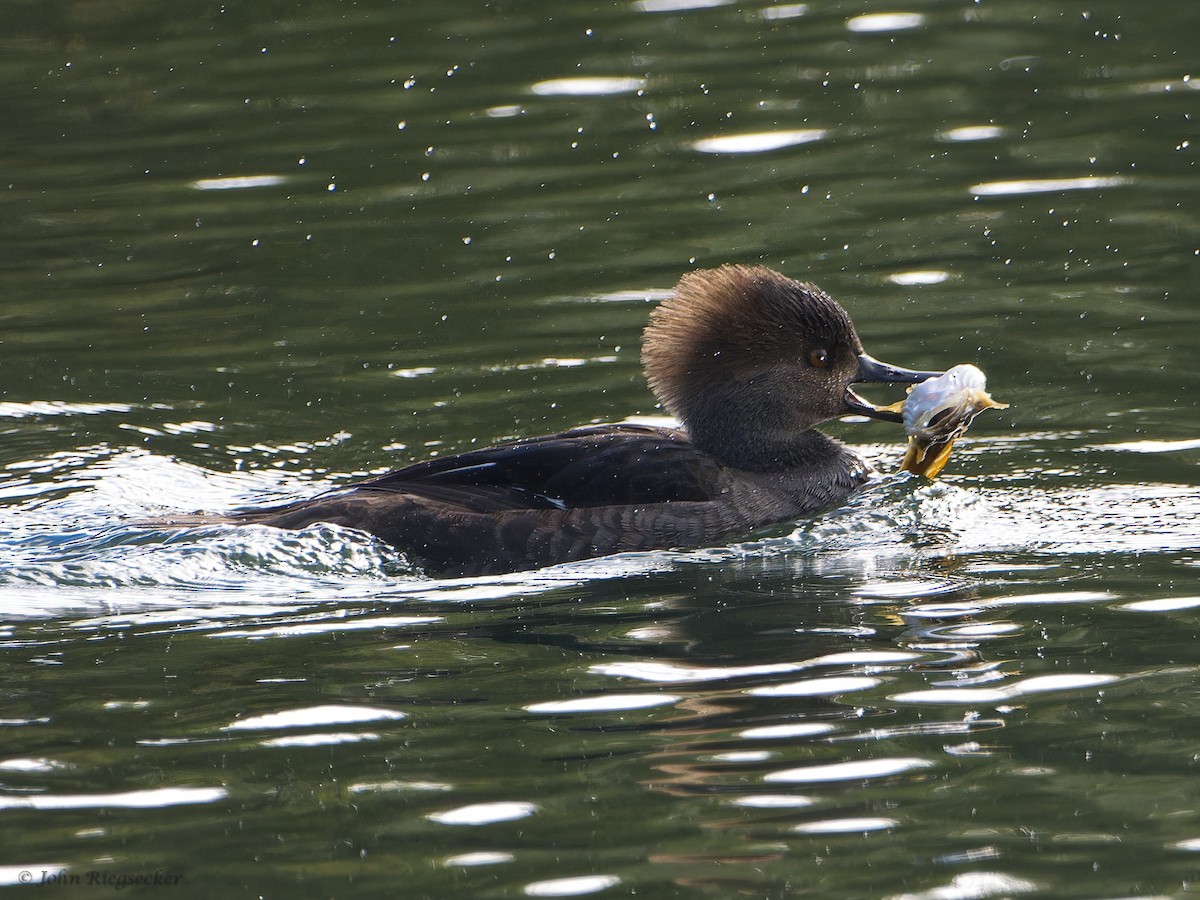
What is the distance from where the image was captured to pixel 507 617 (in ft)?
22.1

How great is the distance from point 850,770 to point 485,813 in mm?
1070

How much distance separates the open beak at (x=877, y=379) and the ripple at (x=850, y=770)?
329cm

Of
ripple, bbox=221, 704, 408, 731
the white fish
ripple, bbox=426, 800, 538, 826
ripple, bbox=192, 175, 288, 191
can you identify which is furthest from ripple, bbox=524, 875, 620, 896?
ripple, bbox=192, 175, 288, 191

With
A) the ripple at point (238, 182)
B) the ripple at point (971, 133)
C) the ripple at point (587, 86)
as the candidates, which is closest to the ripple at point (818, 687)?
the ripple at point (971, 133)

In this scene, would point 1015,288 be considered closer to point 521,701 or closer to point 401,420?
point 401,420

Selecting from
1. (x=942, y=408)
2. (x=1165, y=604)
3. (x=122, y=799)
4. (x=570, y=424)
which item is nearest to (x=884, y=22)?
(x=570, y=424)

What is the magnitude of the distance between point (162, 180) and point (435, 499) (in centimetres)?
581

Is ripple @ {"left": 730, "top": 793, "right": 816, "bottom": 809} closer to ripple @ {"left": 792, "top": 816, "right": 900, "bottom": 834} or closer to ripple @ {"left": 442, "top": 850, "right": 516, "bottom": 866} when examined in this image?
ripple @ {"left": 792, "top": 816, "right": 900, "bottom": 834}

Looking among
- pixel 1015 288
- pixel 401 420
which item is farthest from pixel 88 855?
pixel 1015 288

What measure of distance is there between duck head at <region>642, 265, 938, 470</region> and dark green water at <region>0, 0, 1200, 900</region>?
59 cm

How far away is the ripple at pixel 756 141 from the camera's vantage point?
1241 centimetres

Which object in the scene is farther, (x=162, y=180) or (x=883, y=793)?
(x=162, y=180)

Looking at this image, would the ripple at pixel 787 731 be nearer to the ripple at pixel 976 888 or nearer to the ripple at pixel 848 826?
the ripple at pixel 848 826

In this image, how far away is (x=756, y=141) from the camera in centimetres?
1249
